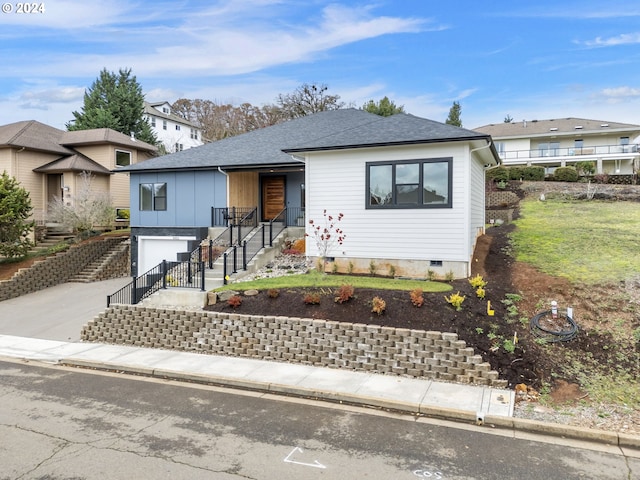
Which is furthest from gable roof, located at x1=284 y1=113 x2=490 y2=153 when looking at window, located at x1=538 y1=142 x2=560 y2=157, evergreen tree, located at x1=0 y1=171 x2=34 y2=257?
window, located at x1=538 y1=142 x2=560 y2=157

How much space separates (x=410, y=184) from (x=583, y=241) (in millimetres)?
6472

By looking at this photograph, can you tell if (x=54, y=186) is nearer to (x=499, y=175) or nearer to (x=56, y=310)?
(x=56, y=310)

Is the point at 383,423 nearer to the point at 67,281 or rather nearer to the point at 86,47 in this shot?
the point at 67,281

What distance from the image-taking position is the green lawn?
1096 cm

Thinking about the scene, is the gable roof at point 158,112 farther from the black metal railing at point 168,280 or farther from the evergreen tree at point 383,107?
the black metal railing at point 168,280

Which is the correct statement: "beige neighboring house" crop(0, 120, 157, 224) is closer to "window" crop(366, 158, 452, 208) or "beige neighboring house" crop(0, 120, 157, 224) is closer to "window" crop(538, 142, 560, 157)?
"window" crop(366, 158, 452, 208)

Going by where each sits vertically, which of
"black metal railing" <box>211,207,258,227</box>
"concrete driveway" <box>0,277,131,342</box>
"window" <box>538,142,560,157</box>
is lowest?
"concrete driveway" <box>0,277,131,342</box>

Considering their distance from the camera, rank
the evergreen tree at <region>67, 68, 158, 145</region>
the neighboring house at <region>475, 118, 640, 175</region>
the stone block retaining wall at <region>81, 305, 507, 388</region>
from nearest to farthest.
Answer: the stone block retaining wall at <region>81, 305, 507, 388</region> < the neighboring house at <region>475, 118, 640, 175</region> < the evergreen tree at <region>67, 68, 158, 145</region>

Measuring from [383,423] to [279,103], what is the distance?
40.7 m

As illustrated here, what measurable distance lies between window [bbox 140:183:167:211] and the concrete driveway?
3.57 m

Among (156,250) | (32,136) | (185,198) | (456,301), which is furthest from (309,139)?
(32,136)

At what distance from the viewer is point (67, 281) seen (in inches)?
747

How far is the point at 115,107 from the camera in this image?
3716cm

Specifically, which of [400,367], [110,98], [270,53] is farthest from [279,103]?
[400,367]
